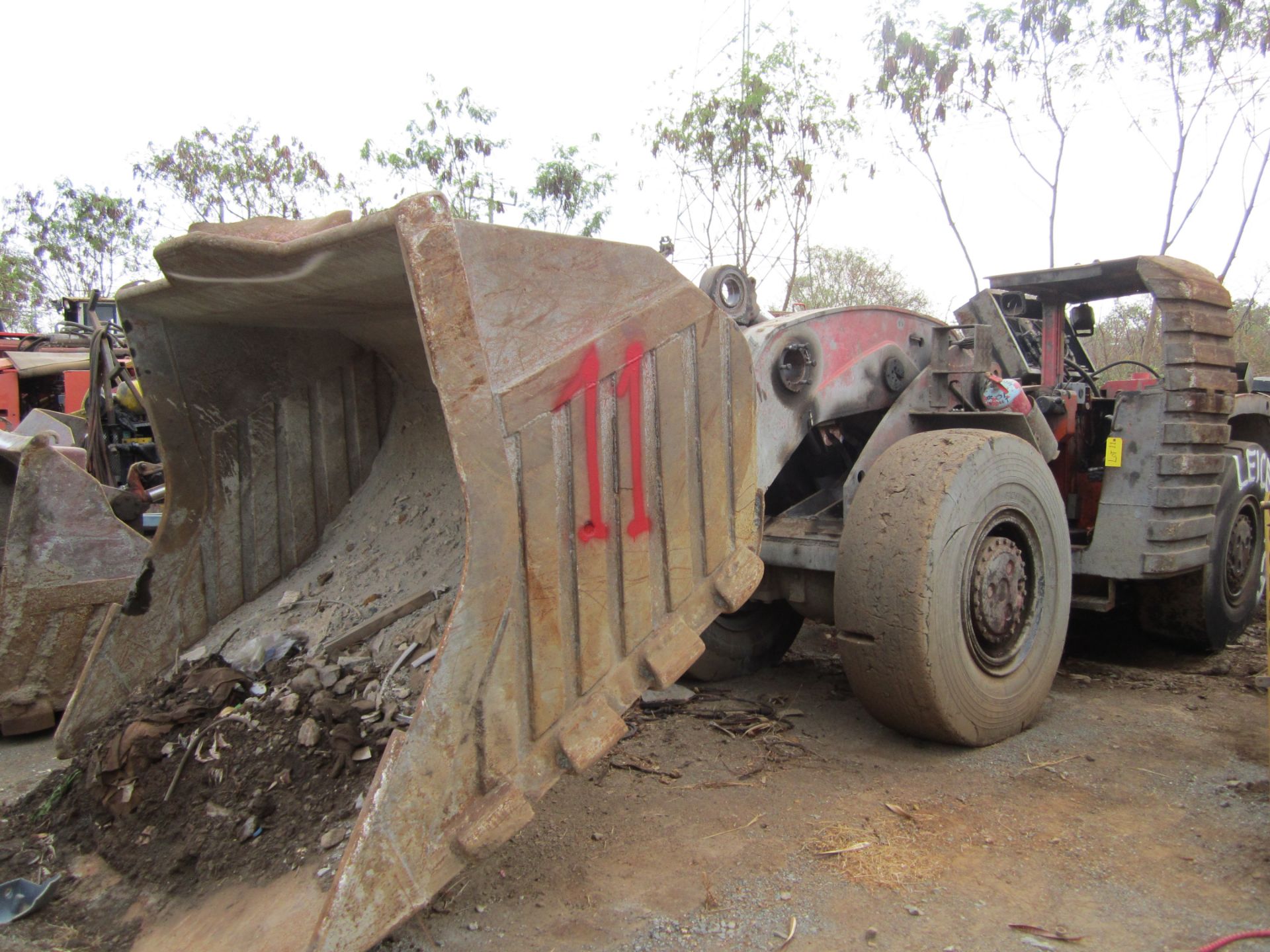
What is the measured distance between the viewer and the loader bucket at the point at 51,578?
4090 millimetres

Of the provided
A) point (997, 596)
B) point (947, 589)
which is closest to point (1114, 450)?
point (997, 596)

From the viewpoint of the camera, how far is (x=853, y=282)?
866 inches

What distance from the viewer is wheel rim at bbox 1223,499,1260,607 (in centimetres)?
486

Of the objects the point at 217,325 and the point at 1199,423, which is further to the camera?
the point at 1199,423

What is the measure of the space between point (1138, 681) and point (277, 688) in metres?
3.90

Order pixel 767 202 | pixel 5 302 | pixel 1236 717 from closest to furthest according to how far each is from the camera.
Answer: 1. pixel 1236 717
2. pixel 767 202
3. pixel 5 302

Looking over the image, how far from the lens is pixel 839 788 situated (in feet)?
10.5

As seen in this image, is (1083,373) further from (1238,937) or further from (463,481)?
(463,481)

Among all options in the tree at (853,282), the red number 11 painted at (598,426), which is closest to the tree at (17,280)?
the tree at (853,282)

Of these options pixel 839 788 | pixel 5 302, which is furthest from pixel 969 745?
pixel 5 302

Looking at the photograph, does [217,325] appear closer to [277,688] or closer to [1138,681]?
[277,688]

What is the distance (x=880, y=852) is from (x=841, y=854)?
0.38 ft

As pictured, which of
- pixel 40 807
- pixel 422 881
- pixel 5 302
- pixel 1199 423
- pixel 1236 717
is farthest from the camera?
pixel 5 302

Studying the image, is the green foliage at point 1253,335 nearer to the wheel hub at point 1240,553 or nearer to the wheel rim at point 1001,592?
the wheel hub at point 1240,553
